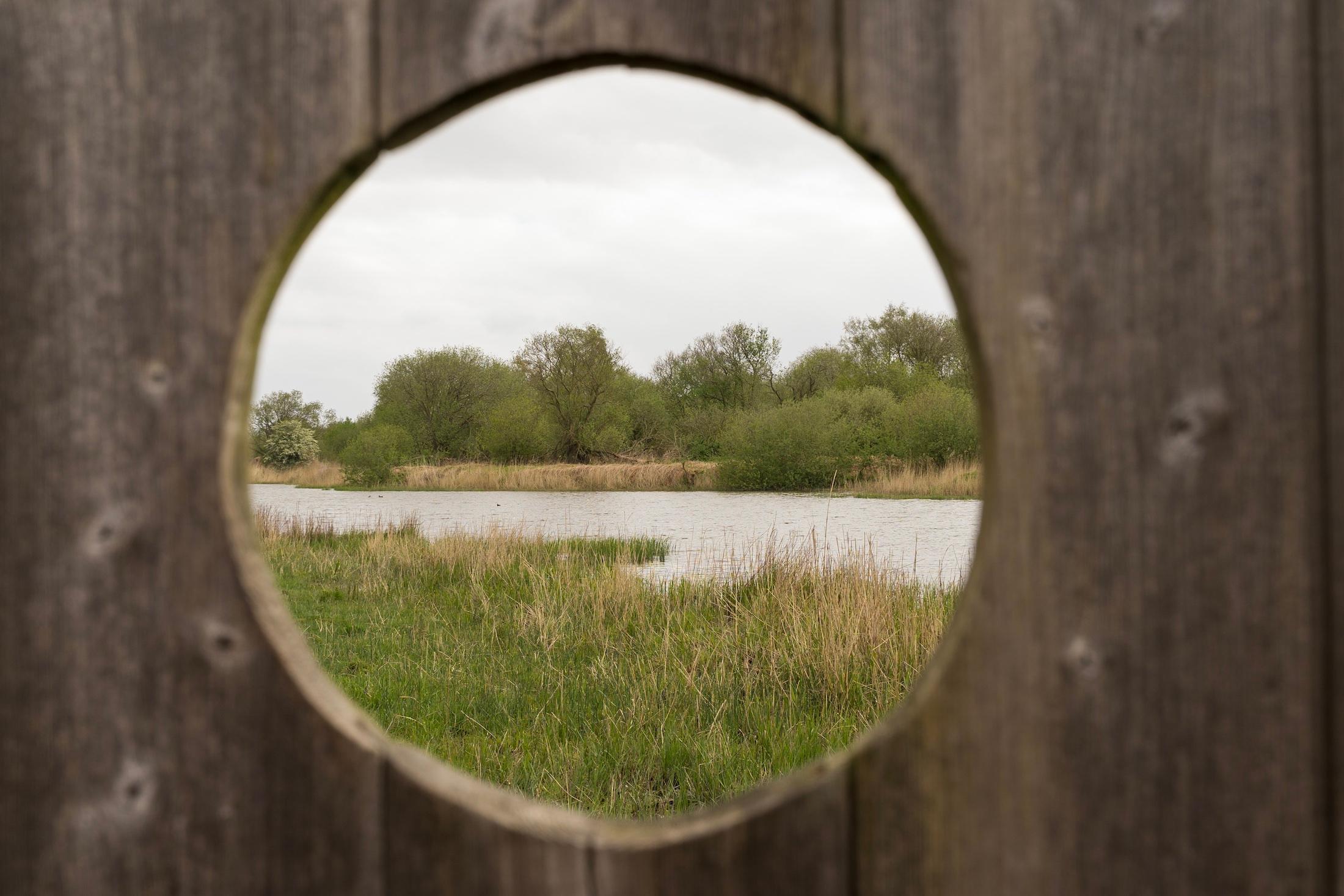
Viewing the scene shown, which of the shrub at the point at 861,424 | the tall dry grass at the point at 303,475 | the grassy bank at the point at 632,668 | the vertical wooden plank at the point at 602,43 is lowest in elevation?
the grassy bank at the point at 632,668

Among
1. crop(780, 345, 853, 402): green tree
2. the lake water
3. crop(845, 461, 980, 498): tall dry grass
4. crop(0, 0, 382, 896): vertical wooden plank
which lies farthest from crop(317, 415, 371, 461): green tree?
crop(0, 0, 382, 896): vertical wooden plank

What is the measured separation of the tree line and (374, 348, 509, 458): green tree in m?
0.06

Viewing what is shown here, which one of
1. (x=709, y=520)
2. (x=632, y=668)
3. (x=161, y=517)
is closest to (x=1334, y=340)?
(x=161, y=517)

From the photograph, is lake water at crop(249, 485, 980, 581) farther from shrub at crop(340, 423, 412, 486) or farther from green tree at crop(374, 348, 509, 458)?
green tree at crop(374, 348, 509, 458)

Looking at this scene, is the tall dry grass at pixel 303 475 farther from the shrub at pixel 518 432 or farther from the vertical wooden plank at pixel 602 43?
the vertical wooden plank at pixel 602 43

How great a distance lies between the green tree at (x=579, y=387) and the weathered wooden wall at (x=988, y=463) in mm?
32460

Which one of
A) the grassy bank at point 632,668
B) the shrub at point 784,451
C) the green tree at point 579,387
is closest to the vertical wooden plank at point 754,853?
the grassy bank at point 632,668

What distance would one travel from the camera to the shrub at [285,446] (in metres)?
41.6

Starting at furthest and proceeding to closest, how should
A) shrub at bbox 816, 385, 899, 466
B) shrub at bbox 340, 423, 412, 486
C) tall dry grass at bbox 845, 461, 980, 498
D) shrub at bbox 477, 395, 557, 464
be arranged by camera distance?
shrub at bbox 477, 395, 557, 464, shrub at bbox 340, 423, 412, 486, shrub at bbox 816, 385, 899, 466, tall dry grass at bbox 845, 461, 980, 498

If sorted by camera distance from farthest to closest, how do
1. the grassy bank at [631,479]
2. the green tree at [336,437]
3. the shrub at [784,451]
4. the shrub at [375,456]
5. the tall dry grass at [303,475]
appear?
the green tree at [336,437], the tall dry grass at [303,475], the shrub at [375,456], the shrub at [784,451], the grassy bank at [631,479]

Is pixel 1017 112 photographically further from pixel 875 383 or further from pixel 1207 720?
pixel 875 383

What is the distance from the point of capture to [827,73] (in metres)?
0.59

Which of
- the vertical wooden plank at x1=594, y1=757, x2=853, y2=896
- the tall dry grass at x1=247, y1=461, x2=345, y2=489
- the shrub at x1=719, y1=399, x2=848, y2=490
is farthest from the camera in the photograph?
the tall dry grass at x1=247, y1=461, x2=345, y2=489

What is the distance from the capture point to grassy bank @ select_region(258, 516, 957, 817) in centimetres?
341
